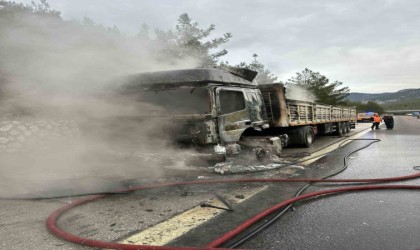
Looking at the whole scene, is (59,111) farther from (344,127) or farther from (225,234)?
(344,127)

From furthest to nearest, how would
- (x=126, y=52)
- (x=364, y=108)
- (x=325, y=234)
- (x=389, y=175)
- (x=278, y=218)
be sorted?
(x=364, y=108) → (x=126, y=52) → (x=389, y=175) → (x=278, y=218) → (x=325, y=234)

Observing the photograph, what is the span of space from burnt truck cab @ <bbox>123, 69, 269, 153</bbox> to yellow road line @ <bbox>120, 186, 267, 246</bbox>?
6.14 ft

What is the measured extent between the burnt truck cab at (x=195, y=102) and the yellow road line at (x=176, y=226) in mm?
1873

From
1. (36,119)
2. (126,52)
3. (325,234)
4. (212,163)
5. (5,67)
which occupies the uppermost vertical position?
(126,52)

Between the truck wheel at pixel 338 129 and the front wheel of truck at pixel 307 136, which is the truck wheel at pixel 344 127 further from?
the front wheel of truck at pixel 307 136

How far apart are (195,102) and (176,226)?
10.4ft

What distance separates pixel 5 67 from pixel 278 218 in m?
6.11

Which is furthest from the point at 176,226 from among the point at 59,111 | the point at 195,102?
the point at 59,111

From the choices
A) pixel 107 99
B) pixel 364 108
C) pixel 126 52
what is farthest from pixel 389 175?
pixel 364 108

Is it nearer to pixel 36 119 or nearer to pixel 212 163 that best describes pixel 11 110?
pixel 36 119

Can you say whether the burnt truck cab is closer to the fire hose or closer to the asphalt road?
the asphalt road

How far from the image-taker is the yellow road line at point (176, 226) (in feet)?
A: 10.2

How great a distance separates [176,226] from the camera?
3.50 m

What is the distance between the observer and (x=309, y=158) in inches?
341
